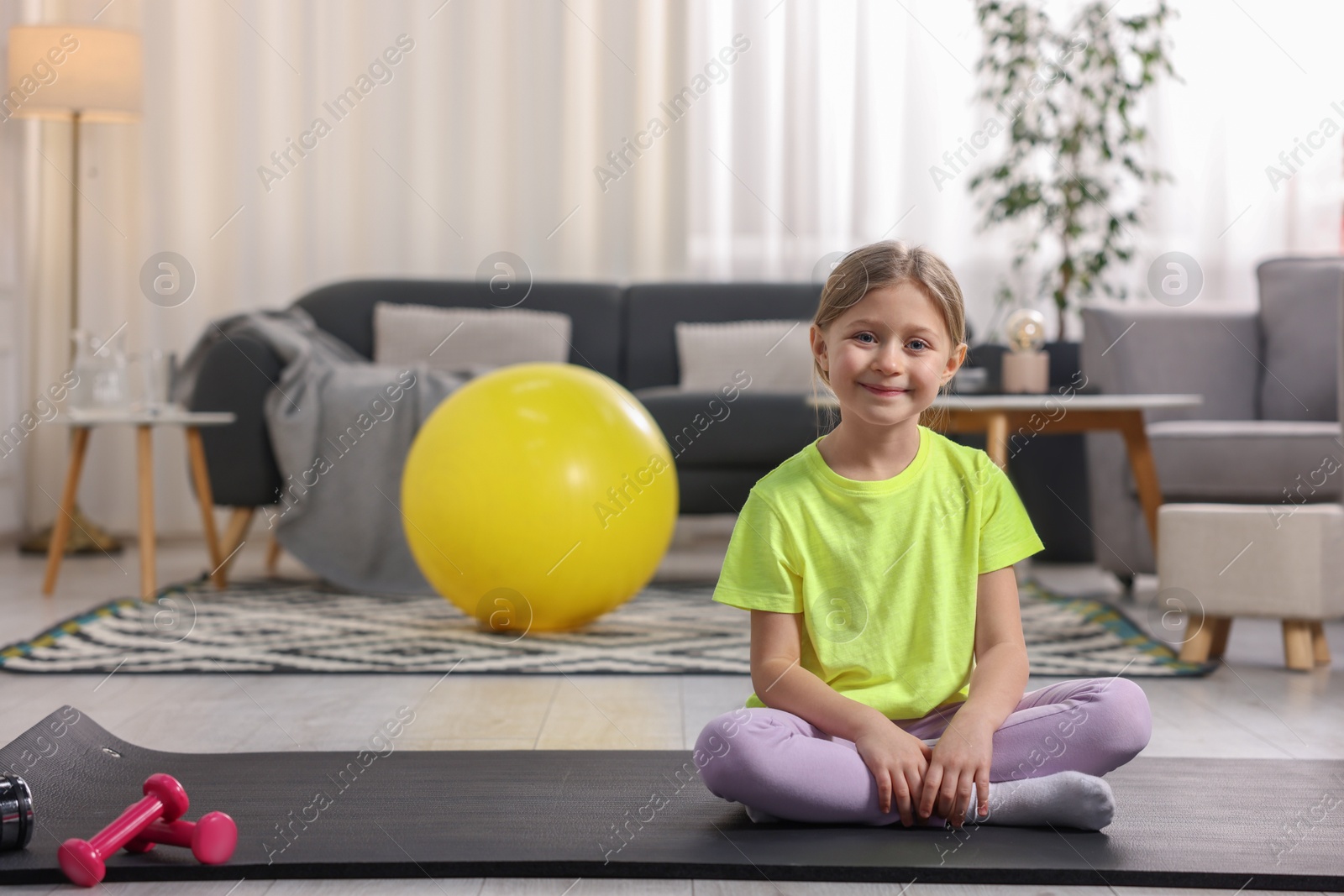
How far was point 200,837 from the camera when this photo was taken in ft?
3.58

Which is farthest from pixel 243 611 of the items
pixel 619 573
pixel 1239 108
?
pixel 1239 108

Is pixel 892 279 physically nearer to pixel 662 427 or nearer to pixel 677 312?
pixel 662 427

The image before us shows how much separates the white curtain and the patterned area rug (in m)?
1.71

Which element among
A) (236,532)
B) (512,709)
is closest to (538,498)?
(512,709)

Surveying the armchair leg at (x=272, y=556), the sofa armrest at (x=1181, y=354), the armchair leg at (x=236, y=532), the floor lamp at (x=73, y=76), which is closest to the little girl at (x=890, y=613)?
the sofa armrest at (x=1181, y=354)

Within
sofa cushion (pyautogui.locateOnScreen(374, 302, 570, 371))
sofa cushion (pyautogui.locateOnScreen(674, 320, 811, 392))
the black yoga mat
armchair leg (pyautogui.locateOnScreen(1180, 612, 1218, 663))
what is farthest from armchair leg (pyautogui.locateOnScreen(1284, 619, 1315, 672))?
sofa cushion (pyautogui.locateOnScreen(374, 302, 570, 371))

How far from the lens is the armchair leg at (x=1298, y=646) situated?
2.10 meters

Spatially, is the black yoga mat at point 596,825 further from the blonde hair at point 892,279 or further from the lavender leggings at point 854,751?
the blonde hair at point 892,279

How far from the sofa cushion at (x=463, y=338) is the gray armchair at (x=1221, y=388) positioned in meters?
1.52

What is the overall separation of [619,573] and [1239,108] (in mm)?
3009

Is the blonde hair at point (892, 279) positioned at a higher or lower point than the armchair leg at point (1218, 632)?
higher

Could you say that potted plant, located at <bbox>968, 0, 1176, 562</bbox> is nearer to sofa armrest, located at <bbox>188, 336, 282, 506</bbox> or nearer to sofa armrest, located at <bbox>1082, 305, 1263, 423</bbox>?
sofa armrest, located at <bbox>1082, 305, 1263, 423</bbox>

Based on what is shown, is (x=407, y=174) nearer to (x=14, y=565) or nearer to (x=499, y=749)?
(x=14, y=565)

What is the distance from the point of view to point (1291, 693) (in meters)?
1.91
